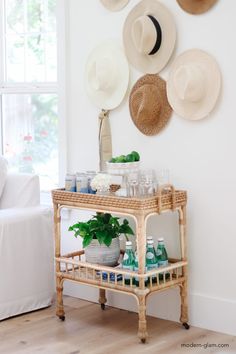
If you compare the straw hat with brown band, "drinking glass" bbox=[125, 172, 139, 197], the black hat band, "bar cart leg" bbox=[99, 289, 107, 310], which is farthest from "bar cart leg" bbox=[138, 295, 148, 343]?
the black hat band

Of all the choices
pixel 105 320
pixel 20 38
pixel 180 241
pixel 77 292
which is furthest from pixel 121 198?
pixel 20 38

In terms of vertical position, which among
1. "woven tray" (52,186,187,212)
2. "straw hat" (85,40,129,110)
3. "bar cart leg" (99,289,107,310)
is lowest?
"bar cart leg" (99,289,107,310)

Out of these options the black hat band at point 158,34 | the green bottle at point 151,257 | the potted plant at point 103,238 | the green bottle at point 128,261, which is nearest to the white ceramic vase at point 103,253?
the potted plant at point 103,238

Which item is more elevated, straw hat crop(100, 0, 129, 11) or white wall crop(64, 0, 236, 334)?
straw hat crop(100, 0, 129, 11)

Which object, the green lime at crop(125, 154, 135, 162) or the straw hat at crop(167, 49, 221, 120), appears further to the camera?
the green lime at crop(125, 154, 135, 162)

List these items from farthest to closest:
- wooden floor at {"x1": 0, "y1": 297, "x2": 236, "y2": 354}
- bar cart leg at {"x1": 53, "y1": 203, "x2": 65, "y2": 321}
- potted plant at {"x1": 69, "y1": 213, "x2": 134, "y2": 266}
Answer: bar cart leg at {"x1": 53, "y1": 203, "x2": 65, "y2": 321}
potted plant at {"x1": 69, "y1": 213, "x2": 134, "y2": 266}
wooden floor at {"x1": 0, "y1": 297, "x2": 236, "y2": 354}

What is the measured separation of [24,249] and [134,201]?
0.93m

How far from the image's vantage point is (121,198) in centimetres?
381

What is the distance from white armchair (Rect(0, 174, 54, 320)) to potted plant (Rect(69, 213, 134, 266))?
37 cm

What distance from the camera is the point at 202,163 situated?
13.0 feet

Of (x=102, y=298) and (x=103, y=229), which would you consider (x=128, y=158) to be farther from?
(x=102, y=298)

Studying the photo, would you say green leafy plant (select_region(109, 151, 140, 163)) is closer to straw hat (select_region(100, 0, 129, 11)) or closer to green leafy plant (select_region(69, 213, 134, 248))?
green leafy plant (select_region(69, 213, 134, 248))

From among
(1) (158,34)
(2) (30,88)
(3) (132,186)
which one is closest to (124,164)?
(3) (132,186)

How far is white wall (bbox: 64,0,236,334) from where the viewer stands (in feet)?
12.5
